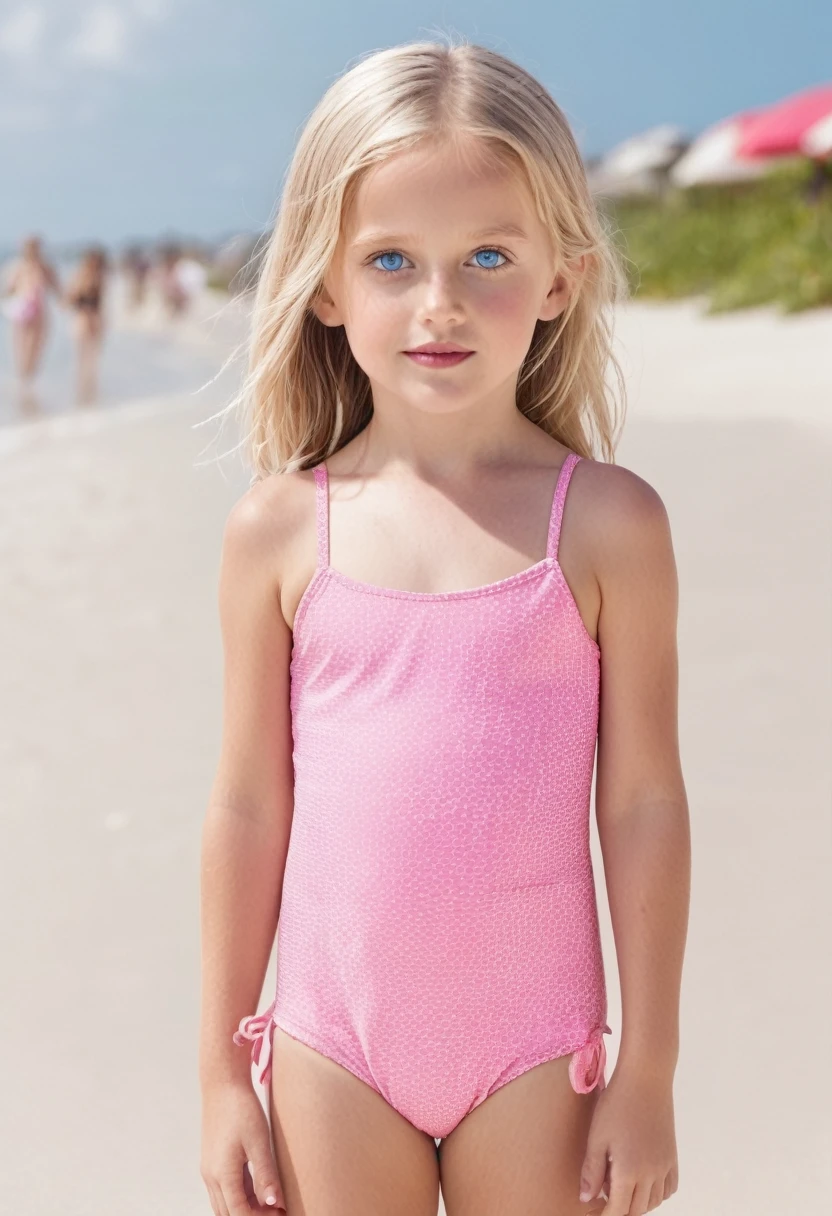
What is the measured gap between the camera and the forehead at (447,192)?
5.85 ft

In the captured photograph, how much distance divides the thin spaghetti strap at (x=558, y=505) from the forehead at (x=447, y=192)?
0.92 feet

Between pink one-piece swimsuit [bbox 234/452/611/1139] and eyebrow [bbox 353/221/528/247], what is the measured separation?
31 cm

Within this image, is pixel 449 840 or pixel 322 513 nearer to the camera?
pixel 449 840

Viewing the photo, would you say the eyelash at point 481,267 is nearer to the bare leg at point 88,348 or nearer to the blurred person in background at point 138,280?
the bare leg at point 88,348

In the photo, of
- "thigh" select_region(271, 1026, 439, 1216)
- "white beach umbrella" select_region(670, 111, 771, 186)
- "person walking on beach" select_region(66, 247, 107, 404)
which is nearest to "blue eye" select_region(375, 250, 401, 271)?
"thigh" select_region(271, 1026, 439, 1216)

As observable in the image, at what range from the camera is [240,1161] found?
1.84 m

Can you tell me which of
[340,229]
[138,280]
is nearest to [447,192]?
[340,229]

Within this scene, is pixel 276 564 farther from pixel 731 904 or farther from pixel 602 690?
pixel 731 904

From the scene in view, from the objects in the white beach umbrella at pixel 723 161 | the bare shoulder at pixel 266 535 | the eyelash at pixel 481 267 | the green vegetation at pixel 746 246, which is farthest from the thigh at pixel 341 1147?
the white beach umbrella at pixel 723 161

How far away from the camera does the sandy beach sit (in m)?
2.65

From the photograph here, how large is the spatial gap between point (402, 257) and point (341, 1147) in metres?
1.02

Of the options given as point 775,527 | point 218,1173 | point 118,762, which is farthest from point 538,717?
point 775,527

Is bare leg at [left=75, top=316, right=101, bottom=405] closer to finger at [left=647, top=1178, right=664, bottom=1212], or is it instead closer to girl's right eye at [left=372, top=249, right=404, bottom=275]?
girl's right eye at [left=372, top=249, right=404, bottom=275]

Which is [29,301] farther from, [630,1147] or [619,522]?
[630,1147]
